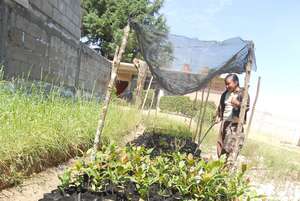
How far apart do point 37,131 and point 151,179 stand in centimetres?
147

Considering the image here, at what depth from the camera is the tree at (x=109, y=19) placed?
18.1m

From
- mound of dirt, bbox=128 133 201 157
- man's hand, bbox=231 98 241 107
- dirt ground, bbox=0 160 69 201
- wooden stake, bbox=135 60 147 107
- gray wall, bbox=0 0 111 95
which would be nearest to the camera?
dirt ground, bbox=0 160 69 201

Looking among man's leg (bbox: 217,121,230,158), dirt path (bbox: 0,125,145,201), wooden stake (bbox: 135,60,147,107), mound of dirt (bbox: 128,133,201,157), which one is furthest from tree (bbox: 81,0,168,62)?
dirt path (bbox: 0,125,145,201)

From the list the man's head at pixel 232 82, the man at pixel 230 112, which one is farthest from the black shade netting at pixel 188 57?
the man at pixel 230 112

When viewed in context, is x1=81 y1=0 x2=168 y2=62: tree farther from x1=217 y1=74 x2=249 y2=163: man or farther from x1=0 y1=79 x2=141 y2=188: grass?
x1=0 y1=79 x2=141 y2=188: grass

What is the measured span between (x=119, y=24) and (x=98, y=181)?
17.0 meters

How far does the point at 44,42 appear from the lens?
5.29 metres

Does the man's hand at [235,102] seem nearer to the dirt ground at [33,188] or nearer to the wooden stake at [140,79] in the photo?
the dirt ground at [33,188]

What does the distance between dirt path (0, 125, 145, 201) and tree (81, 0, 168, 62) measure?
14.7 meters

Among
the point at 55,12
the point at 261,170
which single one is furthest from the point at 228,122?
the point at 55,12

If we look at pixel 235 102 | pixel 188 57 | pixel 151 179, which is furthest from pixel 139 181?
pixel 188 57

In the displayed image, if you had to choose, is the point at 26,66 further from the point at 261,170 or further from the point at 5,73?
the point at 261,170

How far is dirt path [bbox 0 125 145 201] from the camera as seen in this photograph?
2613 millimetres

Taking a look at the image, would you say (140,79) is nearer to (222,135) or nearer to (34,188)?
(222,135)
